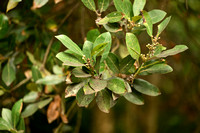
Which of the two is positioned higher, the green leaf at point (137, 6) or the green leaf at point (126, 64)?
the green leaf at point (137, 6)

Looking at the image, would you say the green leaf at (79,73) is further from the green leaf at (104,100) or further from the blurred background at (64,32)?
the blurred background at (64,32)

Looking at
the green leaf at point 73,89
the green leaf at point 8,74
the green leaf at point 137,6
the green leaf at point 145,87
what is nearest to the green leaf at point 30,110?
the green leaf at point 8,74

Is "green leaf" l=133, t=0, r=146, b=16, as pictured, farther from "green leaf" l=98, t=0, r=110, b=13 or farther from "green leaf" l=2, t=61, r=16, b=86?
"green leaf" l=2, t=61, r=16, b=86

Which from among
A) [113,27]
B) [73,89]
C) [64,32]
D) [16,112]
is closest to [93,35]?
[113,27]

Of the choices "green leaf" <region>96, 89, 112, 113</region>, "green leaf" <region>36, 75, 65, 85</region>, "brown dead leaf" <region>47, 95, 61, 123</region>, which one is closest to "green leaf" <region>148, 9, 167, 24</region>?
"green leaf" <region>96, 89, 112, 113</region>

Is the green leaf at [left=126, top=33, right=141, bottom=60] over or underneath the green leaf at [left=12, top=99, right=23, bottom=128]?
over

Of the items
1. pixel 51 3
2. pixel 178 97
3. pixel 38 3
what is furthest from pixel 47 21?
pixel 178 97
